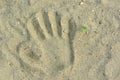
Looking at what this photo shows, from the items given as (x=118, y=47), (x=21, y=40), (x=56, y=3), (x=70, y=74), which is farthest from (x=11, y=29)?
(x=118, y=47)

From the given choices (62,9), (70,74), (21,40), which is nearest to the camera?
(70,74)

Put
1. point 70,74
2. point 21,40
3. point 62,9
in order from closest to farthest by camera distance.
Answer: point 70,74
point 21,40
point 62,9

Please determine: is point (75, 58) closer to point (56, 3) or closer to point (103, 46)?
point (103, 46)

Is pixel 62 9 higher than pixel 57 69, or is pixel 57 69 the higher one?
pixel 62 9

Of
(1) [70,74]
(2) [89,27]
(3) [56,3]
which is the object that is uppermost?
(3) [56,3]
